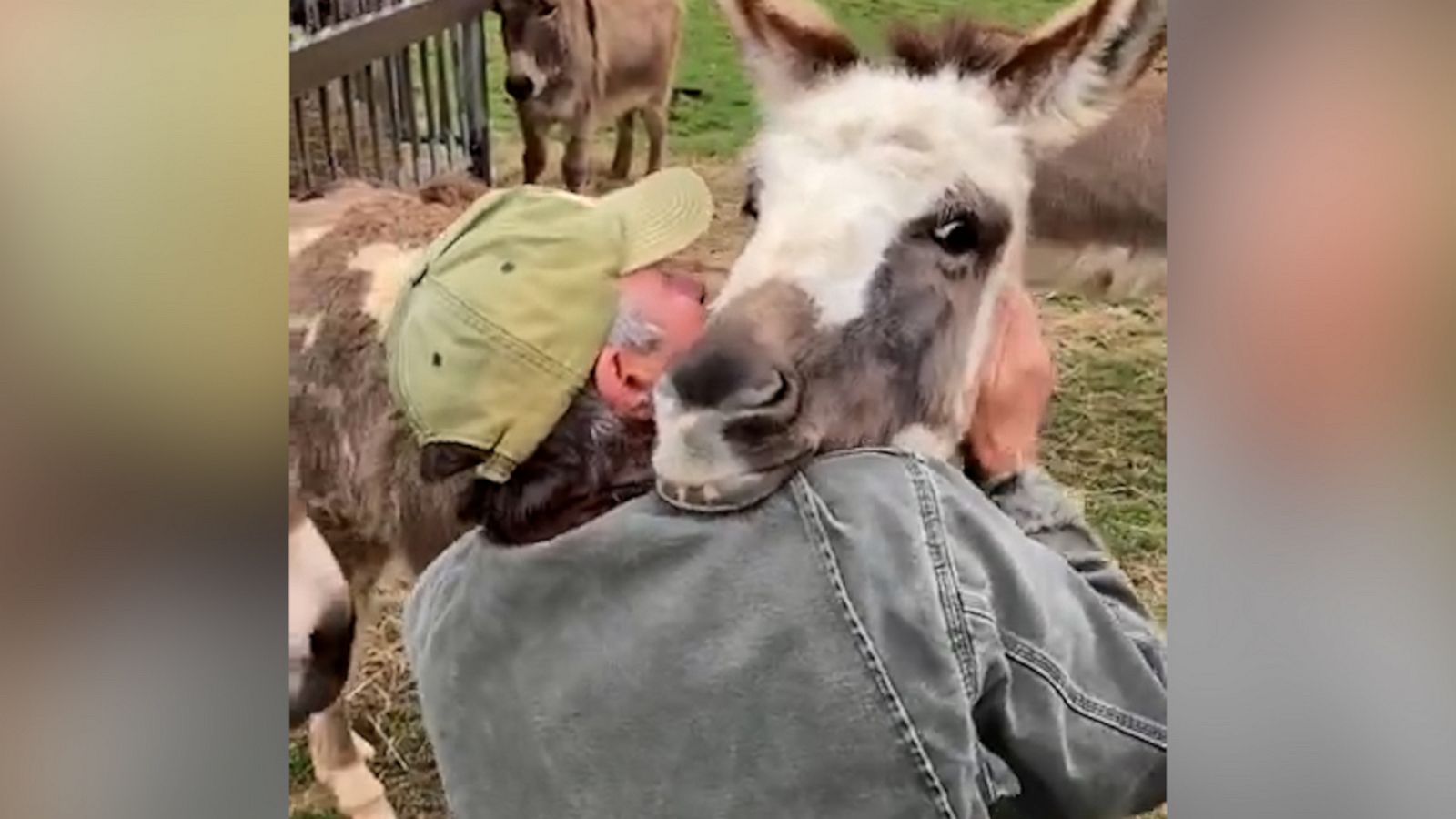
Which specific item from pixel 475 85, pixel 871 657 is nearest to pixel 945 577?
pixel 871 657

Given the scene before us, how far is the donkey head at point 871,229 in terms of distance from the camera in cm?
84

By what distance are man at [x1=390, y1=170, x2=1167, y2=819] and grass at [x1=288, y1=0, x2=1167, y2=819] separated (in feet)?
0.05

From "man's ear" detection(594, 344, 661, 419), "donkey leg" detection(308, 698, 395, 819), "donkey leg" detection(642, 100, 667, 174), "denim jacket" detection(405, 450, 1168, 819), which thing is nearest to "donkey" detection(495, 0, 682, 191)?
"donkey leg" detection(642, 100, 667, 174)

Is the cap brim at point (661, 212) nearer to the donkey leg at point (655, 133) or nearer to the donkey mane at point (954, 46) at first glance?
the donkey leg at point (655, 133)

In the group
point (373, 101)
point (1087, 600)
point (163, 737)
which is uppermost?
point (373, 101)

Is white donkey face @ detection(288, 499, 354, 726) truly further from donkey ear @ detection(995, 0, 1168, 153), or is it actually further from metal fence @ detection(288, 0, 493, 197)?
donkey ear @ detection(995, 0, 1168, 153)

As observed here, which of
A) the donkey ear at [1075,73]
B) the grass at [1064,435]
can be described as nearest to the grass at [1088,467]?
the grass at [1064,435]

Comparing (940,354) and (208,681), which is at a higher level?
(940,354)

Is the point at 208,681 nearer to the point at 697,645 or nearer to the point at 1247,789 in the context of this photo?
the point at 697,645

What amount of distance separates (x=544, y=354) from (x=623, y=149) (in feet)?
0.47

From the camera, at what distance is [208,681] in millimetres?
864

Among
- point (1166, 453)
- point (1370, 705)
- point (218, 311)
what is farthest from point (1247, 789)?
point (218, 311)

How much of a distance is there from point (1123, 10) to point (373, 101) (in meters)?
0.48

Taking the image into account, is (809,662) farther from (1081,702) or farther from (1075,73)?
(1075,73)
